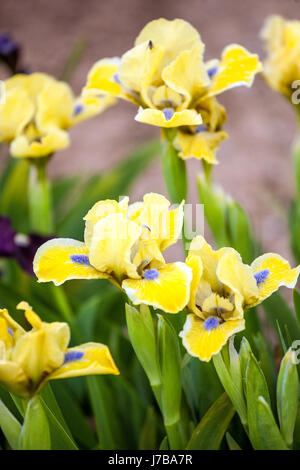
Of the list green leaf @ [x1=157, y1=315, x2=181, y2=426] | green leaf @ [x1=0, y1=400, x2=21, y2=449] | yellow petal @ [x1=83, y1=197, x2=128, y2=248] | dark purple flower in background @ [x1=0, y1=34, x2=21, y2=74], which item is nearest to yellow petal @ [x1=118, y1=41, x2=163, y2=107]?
yellow petal @ [x1=83, y1=197, x2=128, y2=248]

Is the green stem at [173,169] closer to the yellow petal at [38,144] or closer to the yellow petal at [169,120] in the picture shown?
the yellow petal at [169,120]

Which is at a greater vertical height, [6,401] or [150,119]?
[150,119]

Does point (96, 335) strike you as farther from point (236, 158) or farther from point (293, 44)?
point (236, 158)

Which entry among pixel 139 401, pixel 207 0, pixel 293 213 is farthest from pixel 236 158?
pixel 139 401

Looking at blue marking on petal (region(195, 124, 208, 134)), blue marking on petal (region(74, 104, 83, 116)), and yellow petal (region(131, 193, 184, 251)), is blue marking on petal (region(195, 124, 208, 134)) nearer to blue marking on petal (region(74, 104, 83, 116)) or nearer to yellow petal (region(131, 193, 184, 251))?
yellow petal (region(131, 193, 184, 251))

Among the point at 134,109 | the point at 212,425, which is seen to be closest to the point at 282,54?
the point at 212,425

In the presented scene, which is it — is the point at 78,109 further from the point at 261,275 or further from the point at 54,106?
the point at 261,275
